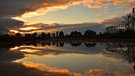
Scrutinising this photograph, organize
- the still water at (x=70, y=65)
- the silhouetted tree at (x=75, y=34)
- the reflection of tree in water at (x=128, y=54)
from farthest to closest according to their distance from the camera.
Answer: the silhouetted tree at (x=75, y=34) → the reflection of tree in water at (x=128, y=54) → the still water at (x=70, y=65)

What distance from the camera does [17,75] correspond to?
1559cm

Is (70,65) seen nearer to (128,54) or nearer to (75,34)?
(128,54)

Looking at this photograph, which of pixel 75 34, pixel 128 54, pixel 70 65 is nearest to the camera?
pixel 70 65

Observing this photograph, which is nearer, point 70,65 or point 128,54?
point 70,65

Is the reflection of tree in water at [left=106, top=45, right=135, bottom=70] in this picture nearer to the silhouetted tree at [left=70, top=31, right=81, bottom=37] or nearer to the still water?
the still water

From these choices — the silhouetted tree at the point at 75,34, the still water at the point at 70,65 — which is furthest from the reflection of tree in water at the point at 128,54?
the silhouetted tree at the point at 75,34

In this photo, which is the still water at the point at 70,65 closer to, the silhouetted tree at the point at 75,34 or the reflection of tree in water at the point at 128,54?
the reflection of tree in water at the point at 128,54

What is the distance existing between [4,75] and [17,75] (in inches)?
32.9

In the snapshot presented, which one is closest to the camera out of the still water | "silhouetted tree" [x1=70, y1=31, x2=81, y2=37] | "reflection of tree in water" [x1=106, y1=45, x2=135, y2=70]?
the still water

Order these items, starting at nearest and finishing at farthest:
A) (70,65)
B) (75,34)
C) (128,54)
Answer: (70,65) → (128,54) → (75,34)

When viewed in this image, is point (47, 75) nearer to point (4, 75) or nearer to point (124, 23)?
point (4, 75)

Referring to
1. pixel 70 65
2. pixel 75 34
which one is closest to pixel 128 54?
pixel 70 65

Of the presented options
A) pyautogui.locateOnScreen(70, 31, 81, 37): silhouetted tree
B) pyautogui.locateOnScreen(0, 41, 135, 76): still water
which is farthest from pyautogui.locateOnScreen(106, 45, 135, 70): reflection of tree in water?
pyautogui.locateOnScreen(70, 31, 81, 37): silhouetted tree

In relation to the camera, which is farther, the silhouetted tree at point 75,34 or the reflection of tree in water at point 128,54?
the silhouetted tree at point 75,34
